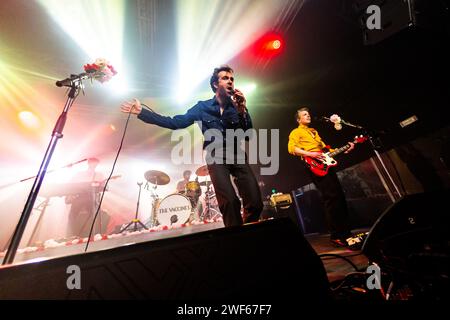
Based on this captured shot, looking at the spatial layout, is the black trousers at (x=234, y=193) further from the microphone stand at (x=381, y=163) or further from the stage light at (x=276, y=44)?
the stage light at (x=276, y=44)

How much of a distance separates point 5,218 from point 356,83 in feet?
36.5

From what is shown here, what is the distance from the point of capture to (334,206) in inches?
128

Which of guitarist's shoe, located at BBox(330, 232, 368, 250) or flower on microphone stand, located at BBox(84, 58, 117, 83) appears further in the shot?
guitarist's shoe, located at BBox(330, 232, 368, 250)

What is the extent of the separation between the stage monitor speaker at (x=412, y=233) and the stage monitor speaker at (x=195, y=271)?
313 mm

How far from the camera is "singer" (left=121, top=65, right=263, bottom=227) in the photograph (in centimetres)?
202

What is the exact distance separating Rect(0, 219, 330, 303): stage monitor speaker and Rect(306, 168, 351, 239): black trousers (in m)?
2.69

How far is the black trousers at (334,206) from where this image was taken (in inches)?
124

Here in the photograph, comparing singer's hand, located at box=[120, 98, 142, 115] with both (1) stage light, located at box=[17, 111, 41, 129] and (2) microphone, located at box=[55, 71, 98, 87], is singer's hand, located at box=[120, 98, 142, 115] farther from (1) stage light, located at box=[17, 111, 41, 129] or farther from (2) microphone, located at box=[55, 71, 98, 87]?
(1) stage light, located at box=[17, 111, 41, 129]

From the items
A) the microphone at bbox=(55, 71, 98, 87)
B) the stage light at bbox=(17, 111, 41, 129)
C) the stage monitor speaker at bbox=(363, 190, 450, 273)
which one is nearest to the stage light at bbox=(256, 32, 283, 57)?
the microphone at bbox=(55, 71, 98, 87)

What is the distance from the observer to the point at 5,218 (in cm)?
730

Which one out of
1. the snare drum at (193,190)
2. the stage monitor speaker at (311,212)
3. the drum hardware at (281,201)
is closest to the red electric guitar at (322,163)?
the drum hardware at (281,201)

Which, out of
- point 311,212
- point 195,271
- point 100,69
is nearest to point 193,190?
point 311,212

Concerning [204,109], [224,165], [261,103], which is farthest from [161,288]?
[261,103]

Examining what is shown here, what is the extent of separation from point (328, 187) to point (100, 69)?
11.4 ft
